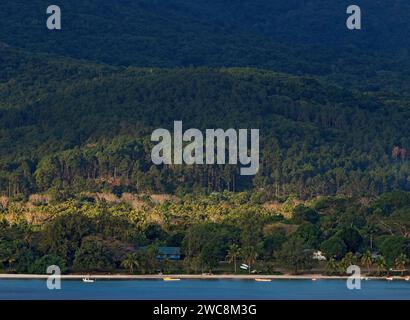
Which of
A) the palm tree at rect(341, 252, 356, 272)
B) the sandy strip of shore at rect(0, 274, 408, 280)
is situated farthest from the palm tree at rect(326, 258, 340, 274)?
the sandy strip of shore at rect(0, 274, 408, 280)

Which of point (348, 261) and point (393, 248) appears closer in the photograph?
point (348, 261)

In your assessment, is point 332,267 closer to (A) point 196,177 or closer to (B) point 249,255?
(B) point 249,255

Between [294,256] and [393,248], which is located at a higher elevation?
[393,248]

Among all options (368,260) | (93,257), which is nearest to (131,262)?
(93,257)

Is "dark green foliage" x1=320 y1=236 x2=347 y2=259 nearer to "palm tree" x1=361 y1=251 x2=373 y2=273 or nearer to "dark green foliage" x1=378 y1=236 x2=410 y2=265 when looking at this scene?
"palm tree" x1=361 y1=251 x2=373 y2=273

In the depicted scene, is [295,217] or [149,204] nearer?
[295,217]
